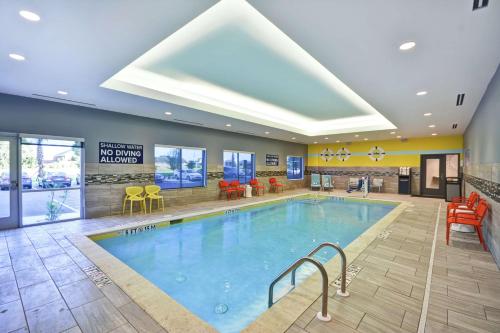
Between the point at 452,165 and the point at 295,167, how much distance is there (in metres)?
6.82

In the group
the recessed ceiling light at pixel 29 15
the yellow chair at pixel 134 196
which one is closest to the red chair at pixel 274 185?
the yellow chair at pixel 134 196

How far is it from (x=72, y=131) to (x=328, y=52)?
18.9ft

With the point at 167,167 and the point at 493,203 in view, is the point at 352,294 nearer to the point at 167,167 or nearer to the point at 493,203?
the point at 493,203

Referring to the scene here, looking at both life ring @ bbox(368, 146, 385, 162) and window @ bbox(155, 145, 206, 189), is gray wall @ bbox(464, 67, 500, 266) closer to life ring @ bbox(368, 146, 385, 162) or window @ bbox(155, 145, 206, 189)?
window @ bbox(155, 145, 206, 189)

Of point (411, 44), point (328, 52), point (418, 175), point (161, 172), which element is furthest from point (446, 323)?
point (418, 175)

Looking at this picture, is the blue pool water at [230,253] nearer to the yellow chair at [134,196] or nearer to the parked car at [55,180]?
the yellow chair at [134,196]

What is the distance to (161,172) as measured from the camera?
7258 mm

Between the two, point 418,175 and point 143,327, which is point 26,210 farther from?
point 418,175

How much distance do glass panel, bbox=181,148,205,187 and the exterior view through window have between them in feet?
9.73

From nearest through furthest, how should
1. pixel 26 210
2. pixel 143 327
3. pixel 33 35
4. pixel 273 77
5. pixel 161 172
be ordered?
1. pixel 143 327
2. pixel 33 35
3. pixel 273 77
4. pixel 26 210
5. pixel 161 172

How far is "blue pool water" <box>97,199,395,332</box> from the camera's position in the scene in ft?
9.54

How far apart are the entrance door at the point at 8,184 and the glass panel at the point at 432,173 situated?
13.7 meters

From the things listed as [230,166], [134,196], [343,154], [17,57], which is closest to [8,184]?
[134,196]

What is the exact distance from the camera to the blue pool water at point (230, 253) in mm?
2908
